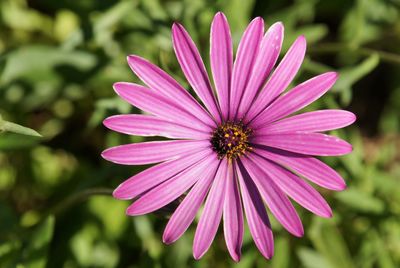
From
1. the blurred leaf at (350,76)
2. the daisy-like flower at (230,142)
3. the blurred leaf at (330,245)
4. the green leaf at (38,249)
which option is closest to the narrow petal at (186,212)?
the daisy-like flower at (230,142)

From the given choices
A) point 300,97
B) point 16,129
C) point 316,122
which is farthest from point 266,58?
point 16,129

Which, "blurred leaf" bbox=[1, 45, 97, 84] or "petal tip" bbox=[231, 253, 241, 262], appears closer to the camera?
"petal tip" bbox=[231, 253, 241, 262]

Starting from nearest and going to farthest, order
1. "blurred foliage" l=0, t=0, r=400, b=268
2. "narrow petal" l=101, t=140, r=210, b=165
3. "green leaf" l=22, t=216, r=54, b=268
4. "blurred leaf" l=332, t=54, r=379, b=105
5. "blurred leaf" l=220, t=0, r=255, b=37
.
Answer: "narrow petal" l=101, t=140, r=210, b=165
"green leaf" l=22, t=216, r=54, b=268
"blurred leaf" l=332, t=54, r=379, b=105
"blurred foliage" l=0, t=0, r=400, b=268
"blurred leaf" l=220, t=0, r=255, b=37

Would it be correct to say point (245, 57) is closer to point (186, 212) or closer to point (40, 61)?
point (186, 212)

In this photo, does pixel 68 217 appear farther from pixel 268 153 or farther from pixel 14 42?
pixel 268 153

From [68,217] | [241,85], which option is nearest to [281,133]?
[241,85]

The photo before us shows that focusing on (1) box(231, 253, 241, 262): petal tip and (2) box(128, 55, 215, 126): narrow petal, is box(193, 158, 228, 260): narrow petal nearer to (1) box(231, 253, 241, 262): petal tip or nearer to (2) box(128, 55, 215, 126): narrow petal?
(1) box(231, 253, 241, 262): petal tip

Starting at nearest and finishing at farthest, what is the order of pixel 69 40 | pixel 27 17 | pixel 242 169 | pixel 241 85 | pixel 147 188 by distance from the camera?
pixel 147 188 < pixel 241 85 < pixel 242 169 < pixel 69 40 < pixel 27 17

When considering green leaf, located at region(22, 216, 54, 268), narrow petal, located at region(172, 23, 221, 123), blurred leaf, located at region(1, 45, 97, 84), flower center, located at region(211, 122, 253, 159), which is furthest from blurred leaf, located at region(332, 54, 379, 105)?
green leaf, located at region(22, 216, 54, 268)
